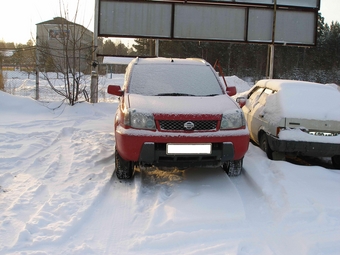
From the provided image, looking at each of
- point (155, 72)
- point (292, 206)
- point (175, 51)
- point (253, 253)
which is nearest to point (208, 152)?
point (292, 206)

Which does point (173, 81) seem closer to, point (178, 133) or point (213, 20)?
point (178, 133)

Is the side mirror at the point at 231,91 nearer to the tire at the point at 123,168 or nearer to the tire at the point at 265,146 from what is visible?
the tire at the point at 265,146

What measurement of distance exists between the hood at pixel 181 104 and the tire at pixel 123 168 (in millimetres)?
750

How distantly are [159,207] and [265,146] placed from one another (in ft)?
9.49

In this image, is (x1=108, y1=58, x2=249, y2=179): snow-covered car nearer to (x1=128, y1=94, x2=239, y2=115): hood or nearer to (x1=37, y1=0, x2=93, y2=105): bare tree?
(x1=128, y1=94, x2=239, y2=115): hood

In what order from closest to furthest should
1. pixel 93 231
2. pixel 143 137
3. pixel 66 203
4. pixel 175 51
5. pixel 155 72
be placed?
pixel 93 231 < pixel 66 203 < pixel 143 137 < pixel 155 72 < pixel 175 51

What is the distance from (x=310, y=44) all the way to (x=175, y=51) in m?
26.5

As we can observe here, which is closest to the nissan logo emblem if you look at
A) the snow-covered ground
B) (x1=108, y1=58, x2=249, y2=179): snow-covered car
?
(x1=108, y1=58, x2=249, y2=179): snow-covered car

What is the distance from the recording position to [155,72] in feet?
18.4

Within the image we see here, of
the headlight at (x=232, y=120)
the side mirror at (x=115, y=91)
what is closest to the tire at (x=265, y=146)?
the headlight at (x=232, y=120)

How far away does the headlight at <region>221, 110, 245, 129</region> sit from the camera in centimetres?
438

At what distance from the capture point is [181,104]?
4531 millimetres

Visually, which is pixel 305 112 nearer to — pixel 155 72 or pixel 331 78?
pixel 155 72

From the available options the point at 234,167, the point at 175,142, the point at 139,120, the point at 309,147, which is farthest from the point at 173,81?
the point at 309,147
